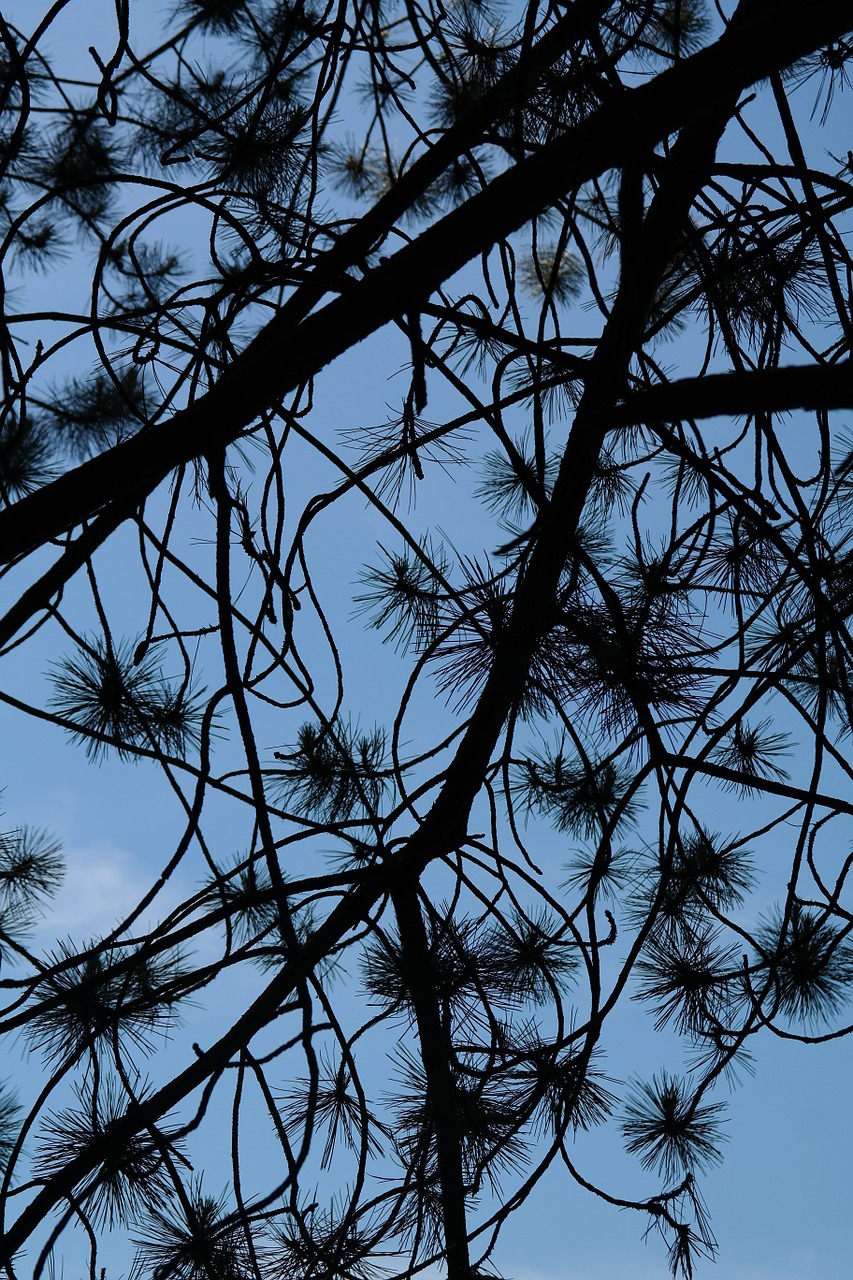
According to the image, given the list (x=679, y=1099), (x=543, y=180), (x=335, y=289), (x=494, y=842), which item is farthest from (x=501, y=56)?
(x=679, y=1099)

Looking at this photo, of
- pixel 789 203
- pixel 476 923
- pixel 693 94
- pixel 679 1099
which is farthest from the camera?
pixel 679 1099

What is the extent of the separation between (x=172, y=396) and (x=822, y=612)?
0.74 meters

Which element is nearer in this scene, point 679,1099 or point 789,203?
point 789,203

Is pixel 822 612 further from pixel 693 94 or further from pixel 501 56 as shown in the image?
pixel 501 56

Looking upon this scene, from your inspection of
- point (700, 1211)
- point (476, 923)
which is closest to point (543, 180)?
point (476, 923)

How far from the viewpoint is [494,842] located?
1.11 m

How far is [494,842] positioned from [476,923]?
0.22 m

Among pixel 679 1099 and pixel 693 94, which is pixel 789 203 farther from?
pixel 679 1099

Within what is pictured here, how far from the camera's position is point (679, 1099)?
1.55 metres

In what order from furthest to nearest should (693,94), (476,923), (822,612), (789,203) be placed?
1. (476,923)
2. (789,203)
3. (822,612)
4. (693,94)

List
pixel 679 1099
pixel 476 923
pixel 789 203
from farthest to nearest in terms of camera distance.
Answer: pixel 679 1099 → pixel 476 923 → pixel 789 203

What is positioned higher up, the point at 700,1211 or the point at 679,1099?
the point at 679,1099

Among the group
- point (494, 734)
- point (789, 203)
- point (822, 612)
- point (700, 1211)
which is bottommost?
point (700, 1211)

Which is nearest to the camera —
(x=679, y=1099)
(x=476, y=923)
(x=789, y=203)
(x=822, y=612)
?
(x=822, y=612)
